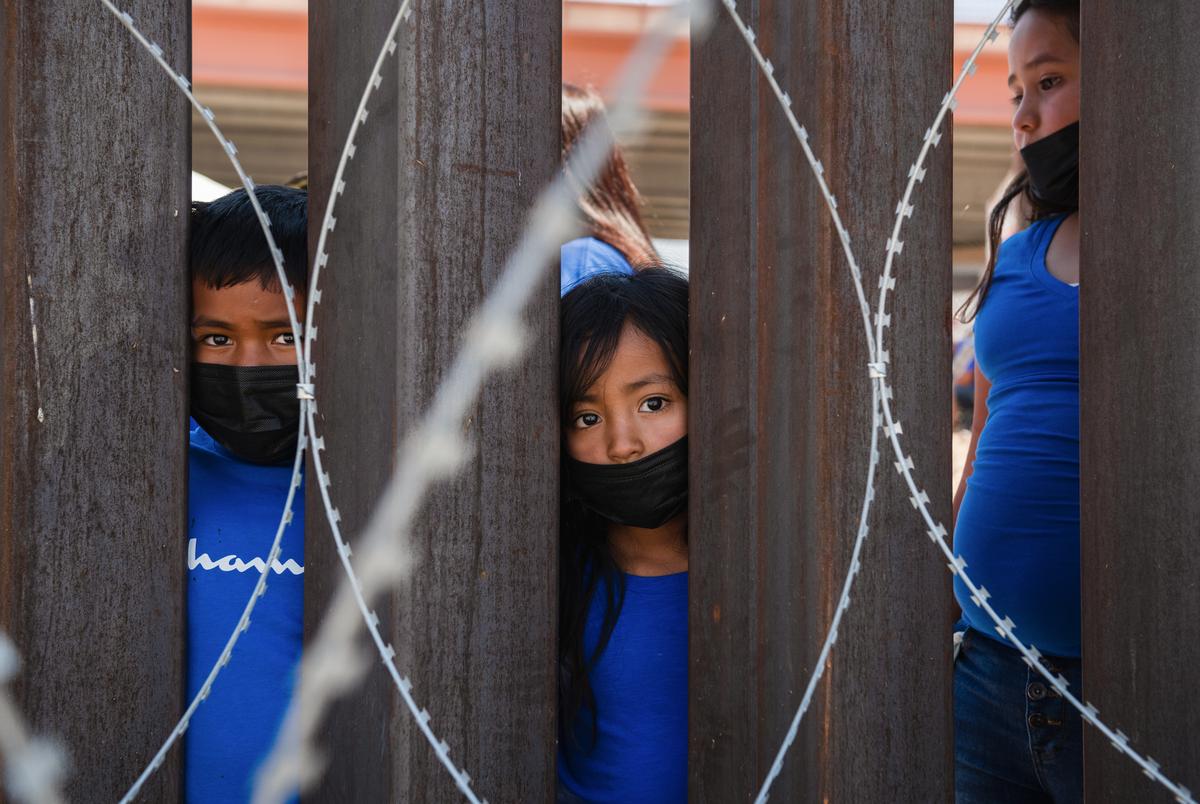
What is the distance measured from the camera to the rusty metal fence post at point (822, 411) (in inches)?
44.4

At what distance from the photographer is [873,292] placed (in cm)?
116

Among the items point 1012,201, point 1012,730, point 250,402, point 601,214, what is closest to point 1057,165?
point 1012,201

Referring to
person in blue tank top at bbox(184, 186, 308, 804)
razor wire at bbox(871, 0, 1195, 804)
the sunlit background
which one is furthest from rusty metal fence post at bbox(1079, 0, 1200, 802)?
→ the sunlit background

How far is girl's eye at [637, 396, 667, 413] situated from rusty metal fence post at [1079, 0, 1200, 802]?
569 millimetres

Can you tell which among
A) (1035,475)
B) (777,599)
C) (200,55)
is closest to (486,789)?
(777,599)

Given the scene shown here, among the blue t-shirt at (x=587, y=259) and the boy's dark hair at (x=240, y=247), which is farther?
the blue t-shirt at (x=587, y=259)

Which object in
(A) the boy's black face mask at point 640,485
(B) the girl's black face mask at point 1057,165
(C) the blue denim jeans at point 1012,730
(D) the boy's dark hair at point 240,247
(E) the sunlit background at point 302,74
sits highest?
(E) the sunlit background at point 302,74

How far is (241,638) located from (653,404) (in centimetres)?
62

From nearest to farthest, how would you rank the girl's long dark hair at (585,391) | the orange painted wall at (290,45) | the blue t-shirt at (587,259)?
the girl's long dark hair at (585,391) < the blue t-shirt at (587,259) < the orange painted wall at (290,45)

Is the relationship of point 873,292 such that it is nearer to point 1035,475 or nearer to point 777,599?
point 777,599

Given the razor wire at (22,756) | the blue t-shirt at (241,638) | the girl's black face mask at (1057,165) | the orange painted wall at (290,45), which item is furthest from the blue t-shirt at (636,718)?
the orange painted wall at (290,45)

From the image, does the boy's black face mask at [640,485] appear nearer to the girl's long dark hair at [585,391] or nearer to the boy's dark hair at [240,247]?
the girl's long dark hair at [585,391]

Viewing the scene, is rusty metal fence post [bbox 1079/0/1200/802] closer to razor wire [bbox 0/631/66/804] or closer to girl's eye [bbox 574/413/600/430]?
girl's eye [bbox 574/413/600/430]

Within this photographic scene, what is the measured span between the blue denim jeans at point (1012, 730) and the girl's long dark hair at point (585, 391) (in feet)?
1.82
